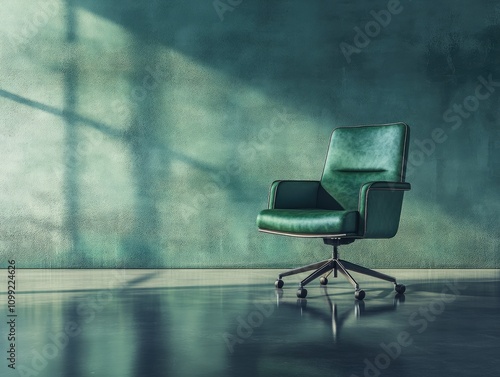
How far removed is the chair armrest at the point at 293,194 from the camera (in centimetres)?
411

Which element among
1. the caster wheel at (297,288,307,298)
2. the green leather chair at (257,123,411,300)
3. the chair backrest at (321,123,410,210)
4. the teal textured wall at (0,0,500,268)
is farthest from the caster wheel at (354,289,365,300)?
the teal textured wall at (0,0,500,268)

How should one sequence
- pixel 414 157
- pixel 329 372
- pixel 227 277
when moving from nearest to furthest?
pixel 329 372 → pixel 227 277 → pixel 414 157

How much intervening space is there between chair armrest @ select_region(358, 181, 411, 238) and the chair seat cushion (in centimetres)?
6

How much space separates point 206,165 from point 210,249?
0.69 metres

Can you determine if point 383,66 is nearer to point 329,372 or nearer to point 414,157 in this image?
point 414,157

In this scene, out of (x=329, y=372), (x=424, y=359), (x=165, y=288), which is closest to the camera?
(x=329, y=372)

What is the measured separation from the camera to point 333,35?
5.33 meters

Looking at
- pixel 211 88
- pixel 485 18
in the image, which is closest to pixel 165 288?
pixel 211 88

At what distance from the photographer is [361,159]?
164 inches

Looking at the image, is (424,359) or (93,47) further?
(93,47)

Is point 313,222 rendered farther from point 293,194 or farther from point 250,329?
point 250,329

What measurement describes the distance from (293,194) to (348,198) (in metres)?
0.36

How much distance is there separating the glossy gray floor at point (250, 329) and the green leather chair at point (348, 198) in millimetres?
324

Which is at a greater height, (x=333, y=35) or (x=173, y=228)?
(x=333, y=35)
